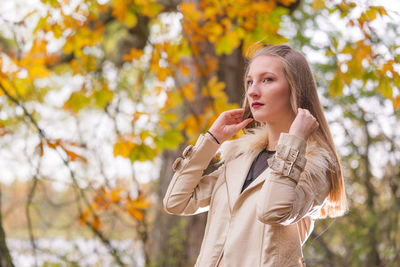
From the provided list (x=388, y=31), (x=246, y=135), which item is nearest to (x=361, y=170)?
(x=388, y=31)

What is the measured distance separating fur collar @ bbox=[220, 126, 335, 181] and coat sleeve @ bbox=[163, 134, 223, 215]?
115mm

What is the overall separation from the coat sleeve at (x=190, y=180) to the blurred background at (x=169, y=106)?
1.77 feet

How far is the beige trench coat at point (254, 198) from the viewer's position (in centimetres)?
135

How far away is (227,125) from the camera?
1739 millimetres

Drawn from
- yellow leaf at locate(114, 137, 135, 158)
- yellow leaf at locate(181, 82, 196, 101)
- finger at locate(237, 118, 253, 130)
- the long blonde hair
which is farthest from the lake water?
the long blonde hair

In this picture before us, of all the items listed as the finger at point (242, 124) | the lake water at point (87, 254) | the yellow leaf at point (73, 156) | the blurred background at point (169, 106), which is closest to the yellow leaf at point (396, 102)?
the blurred background at point (169, 106)

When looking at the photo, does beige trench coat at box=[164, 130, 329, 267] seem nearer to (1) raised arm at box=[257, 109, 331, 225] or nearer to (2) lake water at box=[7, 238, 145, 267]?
(1) raised arm at box=[257, 109, 331, 225]

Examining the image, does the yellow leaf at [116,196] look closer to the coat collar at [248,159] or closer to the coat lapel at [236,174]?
the coat collar at [248,159]

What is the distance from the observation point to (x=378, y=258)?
4.70 meters

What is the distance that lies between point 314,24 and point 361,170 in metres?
1.84

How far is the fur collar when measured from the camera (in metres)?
1.48

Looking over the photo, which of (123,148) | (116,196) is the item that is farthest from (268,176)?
(116,196)

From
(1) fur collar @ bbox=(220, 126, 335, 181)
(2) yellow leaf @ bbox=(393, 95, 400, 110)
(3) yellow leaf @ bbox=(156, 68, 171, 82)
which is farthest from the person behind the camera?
(3) yellow leaf @ bbox=(156, 68, 171, 82)

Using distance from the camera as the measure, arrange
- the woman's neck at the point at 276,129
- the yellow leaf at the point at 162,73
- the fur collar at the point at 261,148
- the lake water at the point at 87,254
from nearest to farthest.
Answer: the fur collar at the point at 261,148
the woman's neck at the point at 276,129
the yellow leaf at the point at 162,73
the lake water at the point at 87,254
